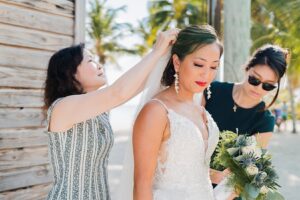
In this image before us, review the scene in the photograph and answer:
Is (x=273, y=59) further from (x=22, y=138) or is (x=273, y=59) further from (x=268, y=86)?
(x=22, y=138)

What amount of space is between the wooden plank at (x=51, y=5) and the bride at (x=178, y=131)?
6.80 ft

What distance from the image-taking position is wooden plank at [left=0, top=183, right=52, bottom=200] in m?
3.84

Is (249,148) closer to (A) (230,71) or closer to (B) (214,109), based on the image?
(B) (214,109)

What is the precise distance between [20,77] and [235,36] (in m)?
2.97

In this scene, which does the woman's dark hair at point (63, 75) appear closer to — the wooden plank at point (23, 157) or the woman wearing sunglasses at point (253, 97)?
the woman wearing sunglasses at point (253, 97)

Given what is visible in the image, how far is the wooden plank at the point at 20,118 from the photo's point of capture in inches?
151

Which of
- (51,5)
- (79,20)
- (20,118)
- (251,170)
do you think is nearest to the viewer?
(251,170)

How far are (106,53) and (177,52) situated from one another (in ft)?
117

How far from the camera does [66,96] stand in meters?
2.47

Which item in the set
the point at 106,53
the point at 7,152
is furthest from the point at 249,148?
the point at 106,53

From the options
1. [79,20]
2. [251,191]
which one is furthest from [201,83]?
[79,20]

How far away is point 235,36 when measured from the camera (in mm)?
5707

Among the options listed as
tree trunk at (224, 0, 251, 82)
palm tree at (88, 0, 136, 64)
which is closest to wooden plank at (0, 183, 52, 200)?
tree trunk at (224, 0, 251, 82)

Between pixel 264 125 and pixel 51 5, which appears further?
pixel 51 5
